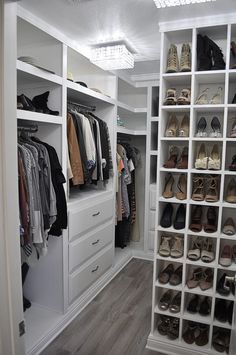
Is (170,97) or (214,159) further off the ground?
(170,97)

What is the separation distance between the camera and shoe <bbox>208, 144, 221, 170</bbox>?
1743mm

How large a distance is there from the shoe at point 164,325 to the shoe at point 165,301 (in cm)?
13

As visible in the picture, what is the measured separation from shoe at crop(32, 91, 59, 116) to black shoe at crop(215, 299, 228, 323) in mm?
1805

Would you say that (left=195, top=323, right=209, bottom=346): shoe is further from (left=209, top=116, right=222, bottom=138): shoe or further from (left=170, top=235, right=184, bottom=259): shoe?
(left=209, top=116, right=222, bottom=138): shoe

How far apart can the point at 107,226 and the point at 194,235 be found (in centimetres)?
118

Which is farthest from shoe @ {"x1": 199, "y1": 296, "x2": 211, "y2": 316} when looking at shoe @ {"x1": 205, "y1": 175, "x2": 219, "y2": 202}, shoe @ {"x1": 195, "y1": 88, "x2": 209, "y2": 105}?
shoe @ {"x1": 195, "y1": 88, "x2": 209, "y2": 105}

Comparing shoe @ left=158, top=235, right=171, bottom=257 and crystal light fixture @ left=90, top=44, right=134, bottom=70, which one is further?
crystal light fixture @ left=90, top=44, right=134, bottom=70

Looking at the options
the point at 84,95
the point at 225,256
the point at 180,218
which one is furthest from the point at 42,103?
the point at 225,256

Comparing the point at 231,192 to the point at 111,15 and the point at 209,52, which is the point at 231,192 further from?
the point at 111,15

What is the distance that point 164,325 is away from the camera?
1992 millimetres

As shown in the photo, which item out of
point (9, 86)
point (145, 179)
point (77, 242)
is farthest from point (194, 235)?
point (145, 179)

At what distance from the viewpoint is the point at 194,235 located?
191cm

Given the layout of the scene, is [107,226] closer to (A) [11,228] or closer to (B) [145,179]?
(B) [145,179]

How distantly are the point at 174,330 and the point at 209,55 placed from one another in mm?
1893
